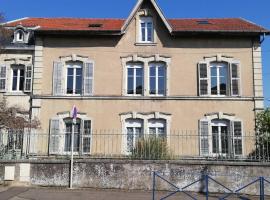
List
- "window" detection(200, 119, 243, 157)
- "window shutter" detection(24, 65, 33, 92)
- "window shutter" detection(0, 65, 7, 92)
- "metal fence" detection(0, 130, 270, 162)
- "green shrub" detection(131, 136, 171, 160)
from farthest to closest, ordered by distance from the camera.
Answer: "window shutter" detection(0, 65, 7, 92) → "window shutter" detection(24, 65, 33, 92) → "window" detection(200, 119, 243, 157) → "metal fence" detection(0, 130, 270, 162) → "green shrub" detection(131, 136, 171, 160)

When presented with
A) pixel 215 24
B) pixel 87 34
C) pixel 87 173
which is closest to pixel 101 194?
pixel 87 173

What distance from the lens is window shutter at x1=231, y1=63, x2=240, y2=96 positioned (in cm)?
2123

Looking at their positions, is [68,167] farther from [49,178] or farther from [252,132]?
[252,132]

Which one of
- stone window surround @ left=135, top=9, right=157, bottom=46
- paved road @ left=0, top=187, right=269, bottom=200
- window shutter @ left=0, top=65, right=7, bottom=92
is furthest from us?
window shutter @ left=0, top=65, right=7, bottom=92

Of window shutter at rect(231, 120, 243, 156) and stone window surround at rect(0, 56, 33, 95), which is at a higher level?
stone window surround at rect(0, 56, 33, 95)

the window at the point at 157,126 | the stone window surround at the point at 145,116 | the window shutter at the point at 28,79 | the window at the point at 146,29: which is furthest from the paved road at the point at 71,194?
the window at the point at 146,29

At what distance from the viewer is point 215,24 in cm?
2325

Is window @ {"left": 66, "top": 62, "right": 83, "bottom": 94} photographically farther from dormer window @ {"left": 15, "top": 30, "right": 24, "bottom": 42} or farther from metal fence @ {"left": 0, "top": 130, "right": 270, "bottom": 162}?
dormer window @ {"left": 15, "top": 30, "right": 24, "bottom": 42}

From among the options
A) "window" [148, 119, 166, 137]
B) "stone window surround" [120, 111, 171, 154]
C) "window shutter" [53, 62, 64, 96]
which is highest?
"window shutter" [53, 62, 64, 96]

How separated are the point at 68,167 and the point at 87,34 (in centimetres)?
931

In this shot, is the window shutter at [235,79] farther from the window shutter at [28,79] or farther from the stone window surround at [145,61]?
the window shutter at [28,79]

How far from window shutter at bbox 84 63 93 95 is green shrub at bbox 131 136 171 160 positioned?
6.20 metres

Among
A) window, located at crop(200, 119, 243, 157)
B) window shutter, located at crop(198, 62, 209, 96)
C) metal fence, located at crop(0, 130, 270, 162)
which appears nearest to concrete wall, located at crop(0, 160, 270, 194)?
metal fence, located at crop(0, 130, 270, 162)

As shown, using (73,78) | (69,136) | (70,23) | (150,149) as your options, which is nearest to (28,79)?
(73,78)
